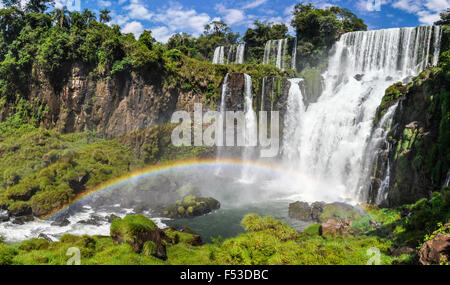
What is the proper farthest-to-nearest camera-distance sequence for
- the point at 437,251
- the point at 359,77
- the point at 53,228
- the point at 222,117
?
1. the point at 222,117
2. the point at 359,77
3. the point at 53,228
4. the point at 437,251

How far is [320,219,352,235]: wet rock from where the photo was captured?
15.5 m

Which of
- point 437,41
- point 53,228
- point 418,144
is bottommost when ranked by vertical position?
point 53,228

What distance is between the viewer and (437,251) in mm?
6590

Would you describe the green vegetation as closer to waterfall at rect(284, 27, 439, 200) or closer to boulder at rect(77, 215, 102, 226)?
boulder at rect(77, 215, 102, 226)

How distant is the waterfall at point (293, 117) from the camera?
3112cm

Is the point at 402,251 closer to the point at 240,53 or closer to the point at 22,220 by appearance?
the point at 22,220

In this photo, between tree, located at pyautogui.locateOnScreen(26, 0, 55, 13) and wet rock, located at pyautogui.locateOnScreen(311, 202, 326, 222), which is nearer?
wet rock, located at pyautogui.locateOnScreen(311, 202, 326, 222)

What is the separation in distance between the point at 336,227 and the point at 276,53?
32.5 m

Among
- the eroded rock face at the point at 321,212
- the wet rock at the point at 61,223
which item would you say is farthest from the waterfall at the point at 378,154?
the wet rock at the point at 61,223

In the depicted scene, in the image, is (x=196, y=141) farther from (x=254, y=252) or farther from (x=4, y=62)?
(x=254, y=252)

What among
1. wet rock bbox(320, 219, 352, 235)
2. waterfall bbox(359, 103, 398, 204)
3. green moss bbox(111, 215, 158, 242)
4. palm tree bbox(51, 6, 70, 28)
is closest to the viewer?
green moss bbox(111, 215, 158, 242)

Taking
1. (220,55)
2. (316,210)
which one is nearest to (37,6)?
(220,55)

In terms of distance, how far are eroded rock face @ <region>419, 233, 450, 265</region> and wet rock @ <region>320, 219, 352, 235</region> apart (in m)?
8.47

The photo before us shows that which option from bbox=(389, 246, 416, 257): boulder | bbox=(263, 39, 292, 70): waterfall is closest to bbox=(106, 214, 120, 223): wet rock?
bbox=(389, 246, 416, 257): boulder
